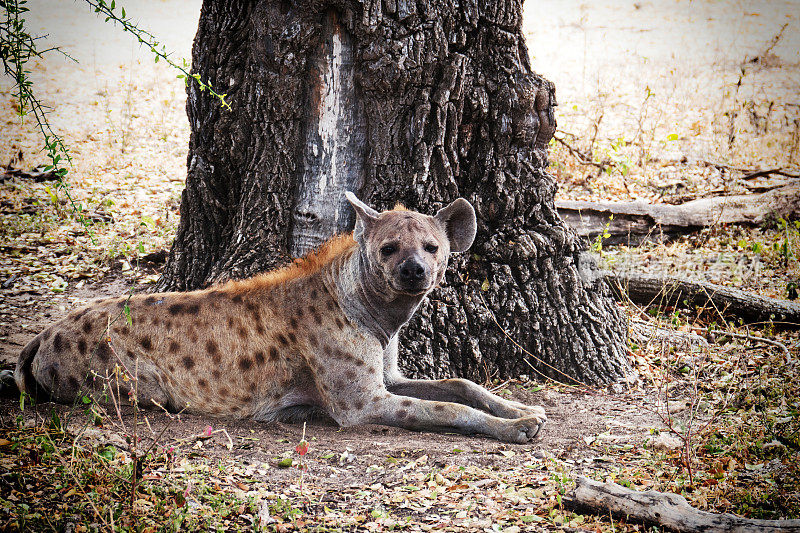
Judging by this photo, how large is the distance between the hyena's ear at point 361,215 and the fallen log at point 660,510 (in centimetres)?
219

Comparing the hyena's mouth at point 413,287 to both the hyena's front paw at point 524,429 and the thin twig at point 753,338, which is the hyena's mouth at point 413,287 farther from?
the thin twig at point 753,338

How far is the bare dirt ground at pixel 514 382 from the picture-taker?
3.48 m

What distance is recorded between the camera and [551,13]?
1758 centimetres

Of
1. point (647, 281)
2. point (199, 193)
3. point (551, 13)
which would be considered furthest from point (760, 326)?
point (551, 13)

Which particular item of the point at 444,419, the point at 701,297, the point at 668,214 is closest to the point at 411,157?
the point at 444,419

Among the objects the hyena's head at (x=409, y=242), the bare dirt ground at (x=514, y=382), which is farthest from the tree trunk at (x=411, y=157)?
the bare dirt ground at (x=514, y=382)

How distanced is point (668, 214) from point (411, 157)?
4798mm

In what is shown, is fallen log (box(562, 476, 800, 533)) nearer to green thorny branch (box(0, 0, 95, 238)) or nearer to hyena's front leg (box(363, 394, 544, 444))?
hyena's front leg (box(363, 394, 544, 444))

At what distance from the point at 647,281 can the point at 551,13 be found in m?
12.0

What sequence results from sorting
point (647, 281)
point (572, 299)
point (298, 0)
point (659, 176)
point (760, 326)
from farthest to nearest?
point (659, 176)
point (647, 281)
point (760, 326)
point (572, 299)
point (298, 0)

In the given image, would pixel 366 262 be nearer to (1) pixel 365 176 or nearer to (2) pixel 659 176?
(1) pixel 365 176

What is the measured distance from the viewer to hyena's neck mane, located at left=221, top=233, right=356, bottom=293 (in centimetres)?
513

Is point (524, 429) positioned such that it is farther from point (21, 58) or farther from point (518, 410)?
point (21, 58)

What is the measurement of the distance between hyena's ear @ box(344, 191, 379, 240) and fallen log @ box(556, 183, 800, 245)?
426 centimetres
